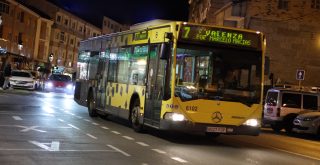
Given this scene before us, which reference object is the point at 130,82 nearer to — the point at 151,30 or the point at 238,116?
the point at 151,30

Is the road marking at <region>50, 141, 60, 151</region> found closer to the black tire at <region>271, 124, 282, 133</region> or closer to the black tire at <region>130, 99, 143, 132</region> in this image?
the black tire at <region>130, 99, 143, 132</region>

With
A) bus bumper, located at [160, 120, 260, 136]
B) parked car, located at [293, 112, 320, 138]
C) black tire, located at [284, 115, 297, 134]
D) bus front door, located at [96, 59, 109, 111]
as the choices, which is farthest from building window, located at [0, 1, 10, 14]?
bus bumper, located at [160, 120, 260, 136]

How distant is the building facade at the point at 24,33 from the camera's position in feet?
198

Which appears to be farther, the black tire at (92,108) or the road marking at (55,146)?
the black tire at (92,108)

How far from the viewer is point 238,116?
48.2 ft

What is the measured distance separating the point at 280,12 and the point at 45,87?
66.8ft

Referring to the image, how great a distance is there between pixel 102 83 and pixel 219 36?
23.1 feet

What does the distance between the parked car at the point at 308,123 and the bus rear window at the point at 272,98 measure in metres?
1.57

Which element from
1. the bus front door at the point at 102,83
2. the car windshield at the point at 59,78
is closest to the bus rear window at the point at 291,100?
the bus front door at the point at 102,83

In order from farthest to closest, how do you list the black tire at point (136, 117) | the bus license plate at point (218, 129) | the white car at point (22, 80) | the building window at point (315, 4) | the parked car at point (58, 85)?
the parked car at point (58, 85), the building window at point (315, 4), the white car at point (22, 80), the black tire at point (136, 117), the bus license plate at point (218, 129)

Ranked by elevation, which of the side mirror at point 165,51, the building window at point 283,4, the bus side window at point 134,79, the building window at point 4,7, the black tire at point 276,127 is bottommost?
the black tire at point 276,127

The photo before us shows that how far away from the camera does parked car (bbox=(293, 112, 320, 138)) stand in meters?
22.2

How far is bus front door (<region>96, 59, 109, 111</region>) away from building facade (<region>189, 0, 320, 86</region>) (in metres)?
23.9

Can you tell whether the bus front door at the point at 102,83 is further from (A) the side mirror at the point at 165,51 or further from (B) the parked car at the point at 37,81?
(B) the parked car at the point at 37,81
